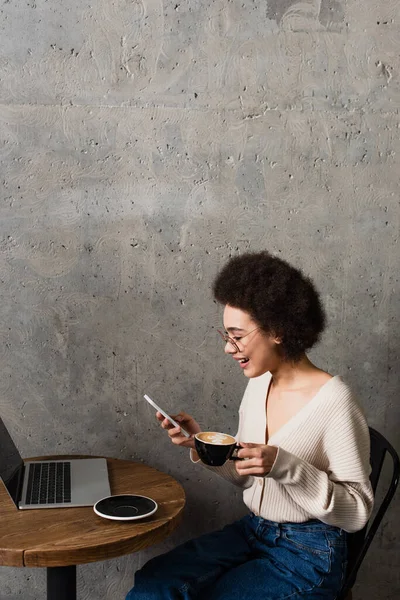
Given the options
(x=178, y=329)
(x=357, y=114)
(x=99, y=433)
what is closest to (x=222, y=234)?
(x=178, y=329)

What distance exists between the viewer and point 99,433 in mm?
2410

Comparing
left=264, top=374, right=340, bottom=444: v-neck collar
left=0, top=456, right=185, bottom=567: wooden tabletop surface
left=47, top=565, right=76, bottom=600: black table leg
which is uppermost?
left=264, top=374, right=340, bottom=444: v-neck collar

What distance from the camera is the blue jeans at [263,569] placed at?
1.73 meters

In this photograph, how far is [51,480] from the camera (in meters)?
2.02

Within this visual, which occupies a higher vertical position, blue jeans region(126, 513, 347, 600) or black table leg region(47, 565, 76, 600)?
blue jeans region(126, 513, 347, 600)

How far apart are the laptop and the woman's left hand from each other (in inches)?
17.9

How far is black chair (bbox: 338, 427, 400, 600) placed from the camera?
6.02ft

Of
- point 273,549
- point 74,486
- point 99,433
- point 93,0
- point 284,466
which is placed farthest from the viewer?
point 99,433

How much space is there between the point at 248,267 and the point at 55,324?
77 cm

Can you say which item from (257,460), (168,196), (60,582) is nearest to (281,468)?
(257,460)

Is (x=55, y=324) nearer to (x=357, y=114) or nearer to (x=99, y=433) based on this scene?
(x=99, y=433)

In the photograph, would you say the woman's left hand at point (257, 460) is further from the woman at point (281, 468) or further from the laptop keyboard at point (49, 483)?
the laptop keyboard at point (49, 483)

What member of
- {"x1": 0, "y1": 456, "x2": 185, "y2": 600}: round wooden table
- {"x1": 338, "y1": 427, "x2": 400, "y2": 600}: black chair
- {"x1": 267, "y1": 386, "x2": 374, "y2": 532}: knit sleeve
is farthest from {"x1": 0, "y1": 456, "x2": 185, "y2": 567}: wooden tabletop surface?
{"x1": 338, "y1": 427, "x2": 400, "y2": 600}: black chair

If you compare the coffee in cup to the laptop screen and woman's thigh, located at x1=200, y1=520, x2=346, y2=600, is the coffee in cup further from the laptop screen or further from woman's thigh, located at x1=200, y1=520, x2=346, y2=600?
the laptop screen
